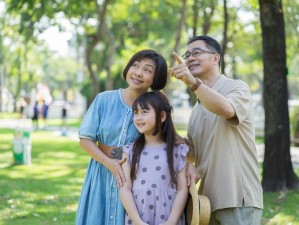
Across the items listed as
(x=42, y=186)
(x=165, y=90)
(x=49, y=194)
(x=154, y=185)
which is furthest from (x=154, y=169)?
(x=165, y=90)

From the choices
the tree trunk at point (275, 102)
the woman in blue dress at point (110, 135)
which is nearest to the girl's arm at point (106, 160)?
the woman in blue dress at point (110, 135)

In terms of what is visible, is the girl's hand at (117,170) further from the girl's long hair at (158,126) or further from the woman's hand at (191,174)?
the woman's hand at (191,174)

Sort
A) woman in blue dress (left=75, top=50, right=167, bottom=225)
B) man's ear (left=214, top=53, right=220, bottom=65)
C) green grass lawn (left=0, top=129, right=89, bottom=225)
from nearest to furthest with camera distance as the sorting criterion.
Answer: woman in blue dress (left=75, top=50, right=167, bottom=225), man's ear (left=214, top=53, right=220, bottom=65), green grass lawn (left=0, top=129, right=89, bottom=225)

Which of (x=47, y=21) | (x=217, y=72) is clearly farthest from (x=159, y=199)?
(x=47, y=21)

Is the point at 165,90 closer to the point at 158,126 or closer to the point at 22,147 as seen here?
the point at 22,147

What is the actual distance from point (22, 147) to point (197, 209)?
9.97 m

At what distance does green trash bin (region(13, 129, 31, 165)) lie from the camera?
12.9 meters

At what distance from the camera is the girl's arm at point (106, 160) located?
142 inches

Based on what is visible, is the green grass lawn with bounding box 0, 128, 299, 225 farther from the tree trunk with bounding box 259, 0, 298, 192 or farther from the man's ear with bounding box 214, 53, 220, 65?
the man's ear with bounding box 214, 53, 220, 65

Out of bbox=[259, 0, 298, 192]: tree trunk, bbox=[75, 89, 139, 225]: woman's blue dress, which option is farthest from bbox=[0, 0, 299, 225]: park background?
bbox=[75, 89, 139, 225]: woman's blue dress

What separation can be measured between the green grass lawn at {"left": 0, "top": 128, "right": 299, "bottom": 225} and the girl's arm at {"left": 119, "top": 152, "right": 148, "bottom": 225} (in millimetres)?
3953

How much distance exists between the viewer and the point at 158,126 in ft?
11.9

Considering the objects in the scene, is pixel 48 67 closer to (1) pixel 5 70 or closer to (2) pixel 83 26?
(1) pixel 5 70

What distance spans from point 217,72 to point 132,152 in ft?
2.49
